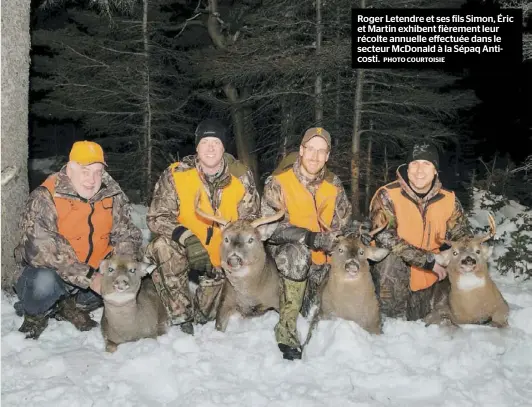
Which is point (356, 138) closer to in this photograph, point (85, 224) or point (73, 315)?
point (85, 224)

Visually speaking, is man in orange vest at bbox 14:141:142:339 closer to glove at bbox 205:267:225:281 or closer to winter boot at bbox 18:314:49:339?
winter boot at bbox 18:314:49:339

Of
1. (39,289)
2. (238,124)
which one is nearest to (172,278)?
(39,289)

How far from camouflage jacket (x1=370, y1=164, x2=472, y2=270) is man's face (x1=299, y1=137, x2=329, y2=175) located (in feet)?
2.28

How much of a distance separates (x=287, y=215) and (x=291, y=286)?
0.89 meters

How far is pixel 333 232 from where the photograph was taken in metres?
5.34

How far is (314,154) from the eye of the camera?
5598mm

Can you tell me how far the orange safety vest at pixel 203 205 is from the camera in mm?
5504

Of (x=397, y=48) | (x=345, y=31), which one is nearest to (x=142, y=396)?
(x=397, y=48)

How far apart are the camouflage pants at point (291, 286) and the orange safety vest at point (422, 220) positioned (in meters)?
1.19

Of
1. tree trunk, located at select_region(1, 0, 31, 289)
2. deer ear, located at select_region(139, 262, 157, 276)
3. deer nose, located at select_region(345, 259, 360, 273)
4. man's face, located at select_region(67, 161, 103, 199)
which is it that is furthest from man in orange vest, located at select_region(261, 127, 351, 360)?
tree trunk, located at select_region(1, 0, 31, 289)

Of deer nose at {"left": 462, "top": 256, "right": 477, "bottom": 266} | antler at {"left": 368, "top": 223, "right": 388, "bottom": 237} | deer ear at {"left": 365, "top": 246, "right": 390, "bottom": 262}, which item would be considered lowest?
deer nose at {"left": 462, "top": 256, "right": 477, "bottom": 266}

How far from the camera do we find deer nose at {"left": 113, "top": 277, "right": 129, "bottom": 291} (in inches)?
188

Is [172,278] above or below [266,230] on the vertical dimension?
below

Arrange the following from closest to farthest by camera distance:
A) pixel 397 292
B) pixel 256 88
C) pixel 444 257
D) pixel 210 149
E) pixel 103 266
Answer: pixel 103 266 < pixel 444 257 < pixel 210 149 < pixel 397 292 < pixel 256 88
